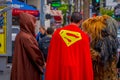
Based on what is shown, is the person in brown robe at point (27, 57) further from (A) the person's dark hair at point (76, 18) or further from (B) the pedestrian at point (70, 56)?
(A) the person's dark hair at point (76, 18)

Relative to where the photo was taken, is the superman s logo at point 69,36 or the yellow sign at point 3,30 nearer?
the superman s logo at point 69,36

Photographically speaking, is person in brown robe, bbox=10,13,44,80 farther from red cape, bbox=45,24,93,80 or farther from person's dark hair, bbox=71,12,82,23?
person's dark hair, bbox=71,12,82,23

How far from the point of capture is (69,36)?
5980 mm

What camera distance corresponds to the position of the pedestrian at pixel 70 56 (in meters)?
5.90

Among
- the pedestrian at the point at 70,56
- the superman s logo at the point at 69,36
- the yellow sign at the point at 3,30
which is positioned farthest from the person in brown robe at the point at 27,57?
the yellow sign at the point at 3,30

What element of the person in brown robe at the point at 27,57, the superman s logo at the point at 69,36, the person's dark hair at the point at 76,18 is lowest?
the person in brown robe at the point at 27,57

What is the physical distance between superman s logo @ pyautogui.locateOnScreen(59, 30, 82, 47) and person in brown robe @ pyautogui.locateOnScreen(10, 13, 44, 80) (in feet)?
3.08

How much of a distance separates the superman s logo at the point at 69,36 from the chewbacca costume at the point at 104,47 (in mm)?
425

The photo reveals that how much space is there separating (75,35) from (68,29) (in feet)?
0.46

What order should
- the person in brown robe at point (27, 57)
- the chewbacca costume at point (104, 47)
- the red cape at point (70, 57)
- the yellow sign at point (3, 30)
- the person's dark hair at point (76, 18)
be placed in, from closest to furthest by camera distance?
the red cape at point (70, 57), the person's dark hair at point (76, 18), the chewbacca costume at point (104, 47), the person in brown robe at point (27, 57), the yellow sign at point (3, 30)

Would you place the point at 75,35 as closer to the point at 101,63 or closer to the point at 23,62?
the point at 101,63

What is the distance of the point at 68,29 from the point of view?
602 cm

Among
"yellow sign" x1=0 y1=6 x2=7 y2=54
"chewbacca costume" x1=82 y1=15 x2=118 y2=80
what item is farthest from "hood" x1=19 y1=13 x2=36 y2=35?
"yellow sign" x1=0 y1=6 x2=7 y2=54

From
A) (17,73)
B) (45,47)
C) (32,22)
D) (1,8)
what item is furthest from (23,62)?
(45,47)
